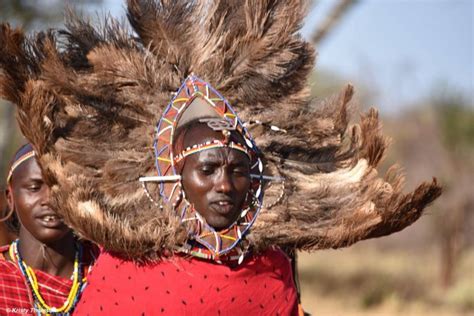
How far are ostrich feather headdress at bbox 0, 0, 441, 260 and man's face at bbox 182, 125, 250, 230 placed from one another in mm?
145

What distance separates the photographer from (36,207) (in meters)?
4.05

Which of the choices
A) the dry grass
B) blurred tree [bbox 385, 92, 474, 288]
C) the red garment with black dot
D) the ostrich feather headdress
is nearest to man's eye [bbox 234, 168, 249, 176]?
the ostrich feather headdress

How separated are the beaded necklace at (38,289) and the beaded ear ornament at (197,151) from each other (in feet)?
2.25

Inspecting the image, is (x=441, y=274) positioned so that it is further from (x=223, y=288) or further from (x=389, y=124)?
(x=389, y=124)

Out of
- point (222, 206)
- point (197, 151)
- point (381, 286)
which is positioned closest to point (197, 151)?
point (197, 151)

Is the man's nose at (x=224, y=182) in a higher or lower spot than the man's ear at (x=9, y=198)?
higher

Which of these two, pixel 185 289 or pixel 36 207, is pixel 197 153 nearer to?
pixel 185 289

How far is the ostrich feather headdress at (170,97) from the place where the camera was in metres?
3.76

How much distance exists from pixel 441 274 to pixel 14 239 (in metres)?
9.91

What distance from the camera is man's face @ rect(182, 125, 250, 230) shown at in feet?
11.8

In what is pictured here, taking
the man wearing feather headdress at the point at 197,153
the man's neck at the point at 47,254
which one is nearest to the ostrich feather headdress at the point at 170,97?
the man wearing feather headdress at the point at 197,153

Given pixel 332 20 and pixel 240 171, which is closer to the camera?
pixel 240 171

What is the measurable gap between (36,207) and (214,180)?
3.22 ft

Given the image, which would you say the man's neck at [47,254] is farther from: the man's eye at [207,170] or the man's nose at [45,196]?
the man's eye at [207,170]
